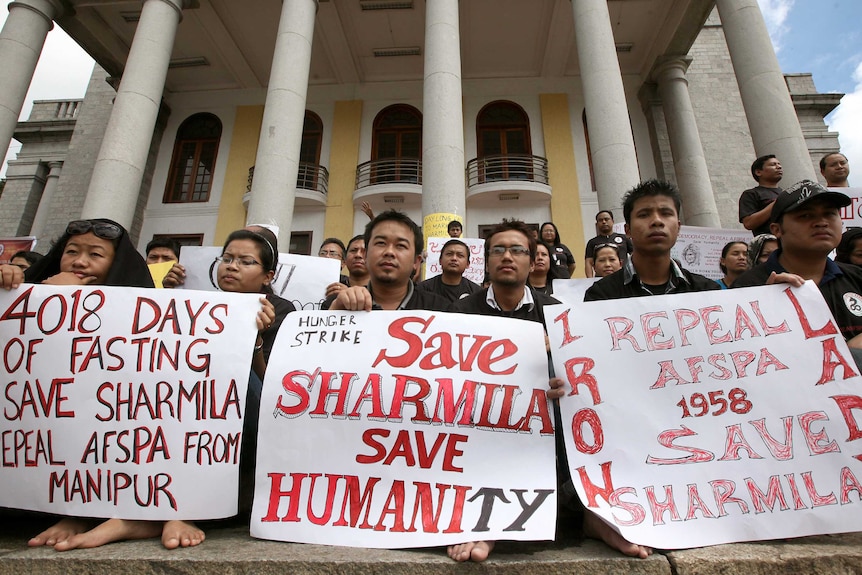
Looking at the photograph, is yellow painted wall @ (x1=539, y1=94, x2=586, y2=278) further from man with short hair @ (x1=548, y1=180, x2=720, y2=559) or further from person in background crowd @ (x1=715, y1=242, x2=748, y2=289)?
man with short hair @ (x1=548, y1=180, x2=720, y2=559)

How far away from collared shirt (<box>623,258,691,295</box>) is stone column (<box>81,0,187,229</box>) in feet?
32.3

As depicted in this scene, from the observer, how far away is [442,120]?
9.43 metres

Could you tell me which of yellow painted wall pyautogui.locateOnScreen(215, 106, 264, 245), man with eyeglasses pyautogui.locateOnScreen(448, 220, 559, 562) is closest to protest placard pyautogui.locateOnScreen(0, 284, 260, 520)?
man with eyeglasses pyautogui.locateOnScreen(448, 220, 559, 562)

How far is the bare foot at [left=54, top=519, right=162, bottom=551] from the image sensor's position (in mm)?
1687

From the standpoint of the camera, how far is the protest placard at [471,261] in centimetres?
689

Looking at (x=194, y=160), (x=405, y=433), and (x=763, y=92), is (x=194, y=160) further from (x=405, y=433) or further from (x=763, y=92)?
(x=405, y=433)

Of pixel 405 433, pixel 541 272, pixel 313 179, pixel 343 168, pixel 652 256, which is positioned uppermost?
pixel 343 168

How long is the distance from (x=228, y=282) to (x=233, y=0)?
14652 millimetres

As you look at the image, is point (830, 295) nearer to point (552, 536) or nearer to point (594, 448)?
point (594, 448)

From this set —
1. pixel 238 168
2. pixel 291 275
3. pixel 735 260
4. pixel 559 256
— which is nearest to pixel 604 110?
pixel 559 256

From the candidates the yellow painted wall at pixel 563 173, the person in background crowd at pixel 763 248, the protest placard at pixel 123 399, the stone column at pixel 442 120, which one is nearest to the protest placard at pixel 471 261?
the stone column at pixel 442 120

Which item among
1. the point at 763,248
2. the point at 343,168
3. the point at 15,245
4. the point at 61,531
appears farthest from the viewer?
the point at 343,168

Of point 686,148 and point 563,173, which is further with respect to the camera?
point 563,173

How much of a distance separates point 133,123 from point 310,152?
21.2 ft
